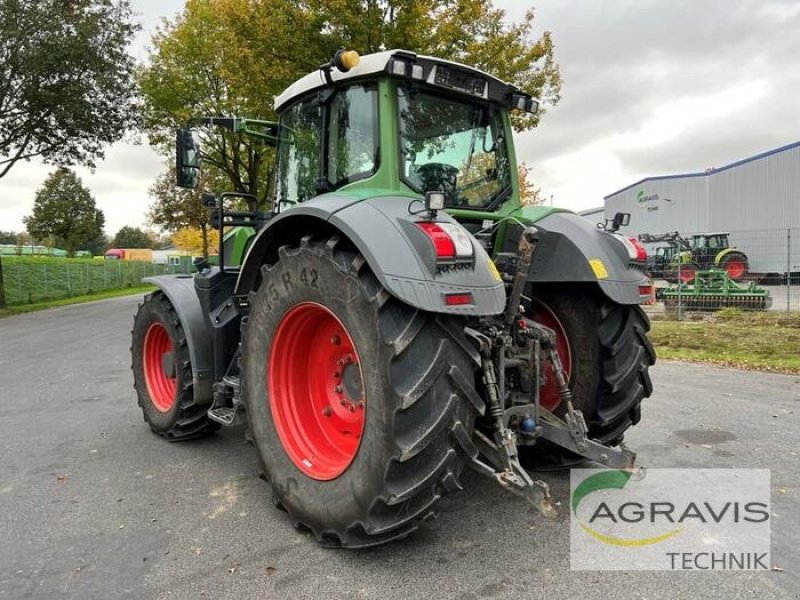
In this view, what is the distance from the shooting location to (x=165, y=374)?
15.8 feet

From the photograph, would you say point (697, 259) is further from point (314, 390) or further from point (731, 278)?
point (314, 390)

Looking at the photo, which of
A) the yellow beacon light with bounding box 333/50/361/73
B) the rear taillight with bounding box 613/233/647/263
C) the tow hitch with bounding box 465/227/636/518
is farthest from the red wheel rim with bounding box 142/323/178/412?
the rear taillight with bounding box 613/233/647/263

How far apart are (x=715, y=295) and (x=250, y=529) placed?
16.0 meters

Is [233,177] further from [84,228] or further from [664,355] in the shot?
[84,228]

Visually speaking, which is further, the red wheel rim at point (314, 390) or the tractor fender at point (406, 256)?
the red wheel rim at point (314, 390)

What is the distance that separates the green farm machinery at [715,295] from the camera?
1551 cm

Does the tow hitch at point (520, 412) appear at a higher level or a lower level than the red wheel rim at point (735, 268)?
lower

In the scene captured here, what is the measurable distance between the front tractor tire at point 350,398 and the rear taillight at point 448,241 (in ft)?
0.96

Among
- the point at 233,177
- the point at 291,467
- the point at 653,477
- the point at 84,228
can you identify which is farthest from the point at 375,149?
the point at 84,228

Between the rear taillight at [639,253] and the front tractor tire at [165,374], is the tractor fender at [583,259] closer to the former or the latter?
the rear taillight at [639,253]

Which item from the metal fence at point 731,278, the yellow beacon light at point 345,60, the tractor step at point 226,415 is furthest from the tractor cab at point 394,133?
the metal fence at point 731,278

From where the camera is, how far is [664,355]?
353 inches

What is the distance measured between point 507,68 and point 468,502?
11544mm

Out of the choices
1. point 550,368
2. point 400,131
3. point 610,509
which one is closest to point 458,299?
point 400,131
